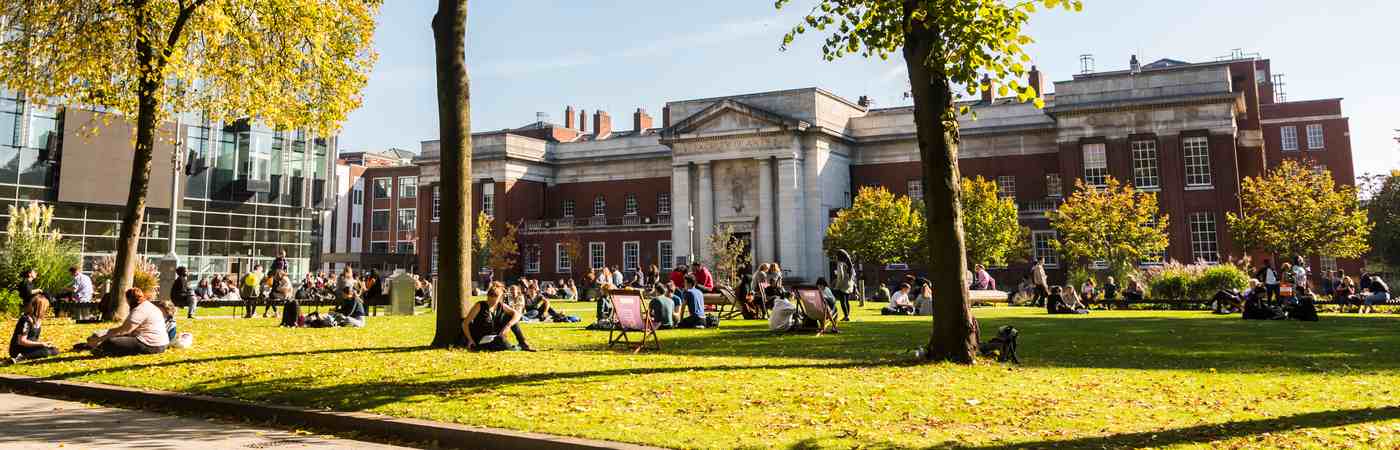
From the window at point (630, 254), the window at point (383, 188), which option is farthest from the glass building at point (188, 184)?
the window at point (630, 254)

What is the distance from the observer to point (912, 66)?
10289 millimetres

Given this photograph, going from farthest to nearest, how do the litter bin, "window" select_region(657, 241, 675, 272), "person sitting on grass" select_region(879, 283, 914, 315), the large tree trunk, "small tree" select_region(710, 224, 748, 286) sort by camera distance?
"window" select_region(657, 241, 675, 272)
"small tree" select_region(710, 224, 748, 286)
"person sitting on grass" select_region(879, 283, 914, 315)
the litter bin
the large tree trunk

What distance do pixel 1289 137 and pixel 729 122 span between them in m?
37.9

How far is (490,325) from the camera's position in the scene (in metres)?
11.9

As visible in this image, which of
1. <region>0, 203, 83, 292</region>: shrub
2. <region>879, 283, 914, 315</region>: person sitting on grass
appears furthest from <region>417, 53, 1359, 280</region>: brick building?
<region>0, 203, 83, 292</region>: shrub

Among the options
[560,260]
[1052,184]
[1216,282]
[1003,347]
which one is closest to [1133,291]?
[1216,282]

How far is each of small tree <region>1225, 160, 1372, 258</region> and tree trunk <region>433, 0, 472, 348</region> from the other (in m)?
39.6

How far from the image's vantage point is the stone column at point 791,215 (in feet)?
173

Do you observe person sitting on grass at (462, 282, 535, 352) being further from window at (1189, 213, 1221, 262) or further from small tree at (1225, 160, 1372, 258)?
window at (1189, 213, 1221, 262)

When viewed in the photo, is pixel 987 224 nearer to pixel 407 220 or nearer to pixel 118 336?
pixel 118 336

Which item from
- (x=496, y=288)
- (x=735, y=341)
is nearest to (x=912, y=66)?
(x=735, y=341)

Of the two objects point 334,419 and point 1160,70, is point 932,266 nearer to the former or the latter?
point 334,419

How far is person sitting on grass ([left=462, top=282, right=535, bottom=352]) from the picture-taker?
457 inches

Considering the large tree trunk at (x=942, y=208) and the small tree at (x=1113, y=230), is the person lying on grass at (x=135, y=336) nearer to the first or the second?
the large tree trunk at (x=942, y=208)
